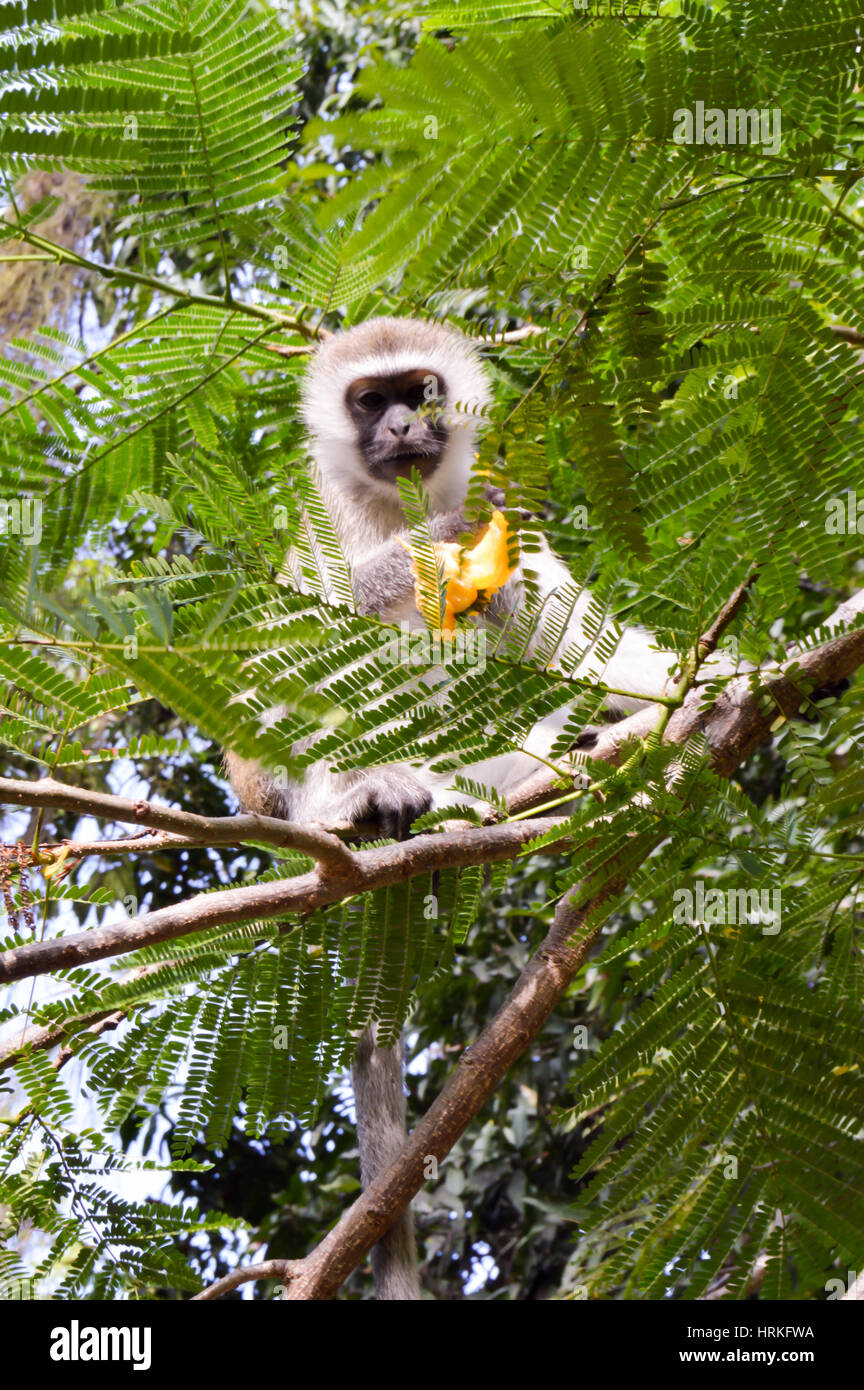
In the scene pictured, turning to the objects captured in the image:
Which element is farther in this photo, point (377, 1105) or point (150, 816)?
point (377, 1105)

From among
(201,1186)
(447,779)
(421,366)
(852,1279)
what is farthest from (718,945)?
(201,1186)

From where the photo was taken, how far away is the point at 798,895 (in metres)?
2.44

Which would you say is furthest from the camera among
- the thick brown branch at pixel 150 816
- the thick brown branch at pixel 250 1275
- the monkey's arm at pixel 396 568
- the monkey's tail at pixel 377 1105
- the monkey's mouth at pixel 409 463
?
the monkey's mouth at pixel 409 463

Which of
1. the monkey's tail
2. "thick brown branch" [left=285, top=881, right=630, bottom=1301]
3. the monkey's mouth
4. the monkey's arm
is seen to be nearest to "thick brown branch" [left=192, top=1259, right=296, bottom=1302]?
"thick brown branch" [left=285, top=881, right=630, bottom=1301]

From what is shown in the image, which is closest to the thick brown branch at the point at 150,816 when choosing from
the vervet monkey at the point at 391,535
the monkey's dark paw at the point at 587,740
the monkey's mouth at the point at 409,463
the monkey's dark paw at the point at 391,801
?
the monkey's dark paw at the point at 587,740

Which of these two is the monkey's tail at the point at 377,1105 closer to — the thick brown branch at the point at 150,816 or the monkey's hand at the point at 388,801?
the monkey's hand at the point at 388,801

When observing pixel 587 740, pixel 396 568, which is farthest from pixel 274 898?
pixel 396 568

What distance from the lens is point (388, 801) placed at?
12.5 ft

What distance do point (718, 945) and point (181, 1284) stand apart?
141cm

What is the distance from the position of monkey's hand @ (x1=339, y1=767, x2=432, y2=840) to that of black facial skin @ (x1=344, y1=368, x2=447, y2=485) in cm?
120

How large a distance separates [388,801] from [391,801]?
0.4 inches

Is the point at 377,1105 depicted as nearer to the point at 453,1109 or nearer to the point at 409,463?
the point at 453,1109

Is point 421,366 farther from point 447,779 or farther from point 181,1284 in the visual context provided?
point 181,1284

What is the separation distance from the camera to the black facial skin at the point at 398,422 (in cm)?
470
